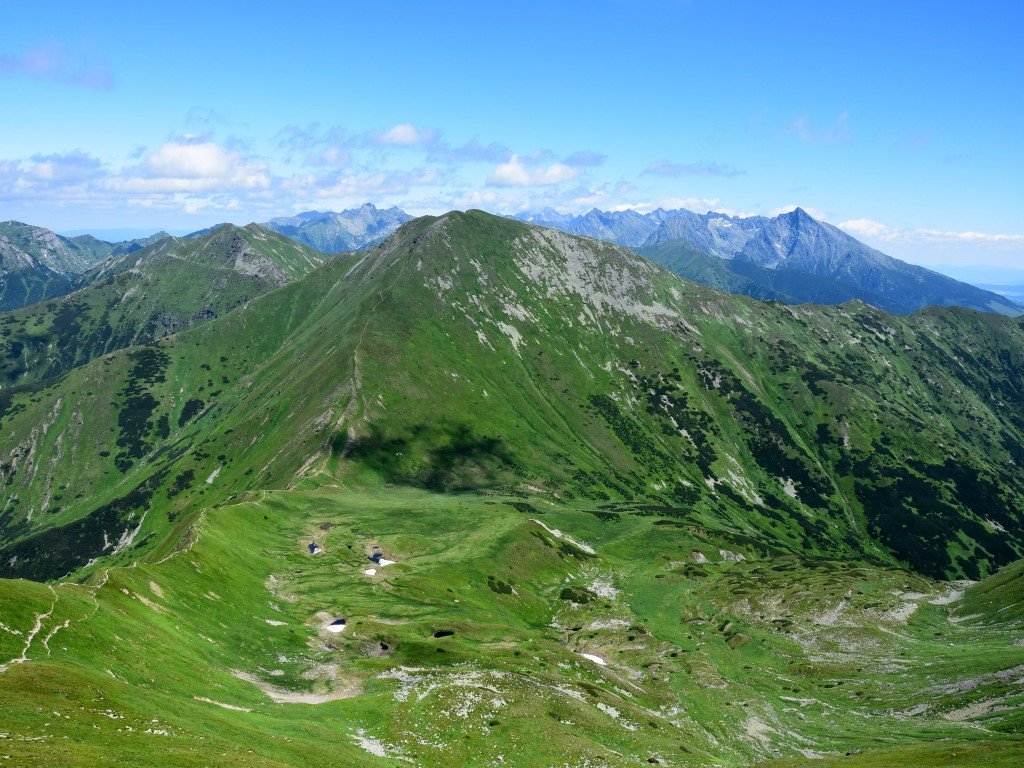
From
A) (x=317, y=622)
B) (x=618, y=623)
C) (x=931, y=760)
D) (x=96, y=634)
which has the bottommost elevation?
(x=618, y=623)

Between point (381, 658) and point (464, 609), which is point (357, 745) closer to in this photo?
point (381, 658)

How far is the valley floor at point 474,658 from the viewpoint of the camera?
5762 centimetres

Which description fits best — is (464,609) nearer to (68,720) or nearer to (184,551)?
(184,551)

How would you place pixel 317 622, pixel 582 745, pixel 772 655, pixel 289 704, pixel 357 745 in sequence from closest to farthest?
pixel 357 745
pixel 582 745
pixel 289 704
pixel 317 622
pixel 772 655

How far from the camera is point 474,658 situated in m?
93.5

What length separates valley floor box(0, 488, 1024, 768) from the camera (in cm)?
5762

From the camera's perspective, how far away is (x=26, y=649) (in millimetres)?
57188

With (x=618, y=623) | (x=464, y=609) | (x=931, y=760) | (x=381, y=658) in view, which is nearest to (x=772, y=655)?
(x=618, y=623)

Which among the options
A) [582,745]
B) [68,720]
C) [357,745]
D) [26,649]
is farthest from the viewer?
[582,745]

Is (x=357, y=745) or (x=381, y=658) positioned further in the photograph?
(x=381, y=658)

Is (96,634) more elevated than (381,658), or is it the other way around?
(96,634)

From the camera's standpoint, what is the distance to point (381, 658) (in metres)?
94.8

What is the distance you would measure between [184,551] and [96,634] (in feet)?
149

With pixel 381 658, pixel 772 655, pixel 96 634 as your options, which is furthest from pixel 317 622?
pixel 772 655
